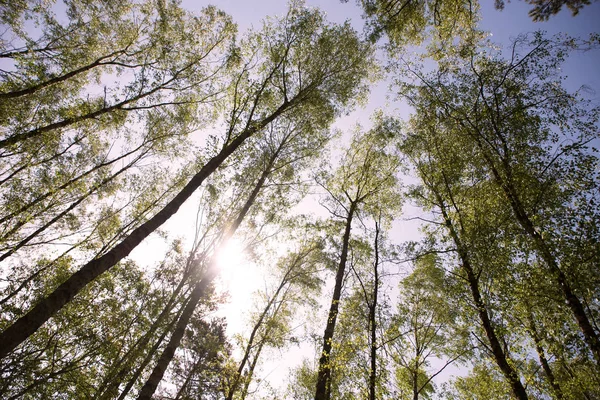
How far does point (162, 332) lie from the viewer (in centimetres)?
1241

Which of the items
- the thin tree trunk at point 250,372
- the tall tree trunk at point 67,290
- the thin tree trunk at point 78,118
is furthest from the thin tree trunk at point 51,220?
the thin tree trunk at point 250,372

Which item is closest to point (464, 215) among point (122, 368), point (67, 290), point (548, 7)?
point (548, 7)

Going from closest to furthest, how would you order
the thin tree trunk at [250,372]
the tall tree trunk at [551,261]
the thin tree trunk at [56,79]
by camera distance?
the tall tree trunk at [551,261] → the thin tree trunk at [56,79] → the thin tree trunk at [250,372]

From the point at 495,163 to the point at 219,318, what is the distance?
2090cm

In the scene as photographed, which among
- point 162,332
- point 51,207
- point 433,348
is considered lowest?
point 162,332

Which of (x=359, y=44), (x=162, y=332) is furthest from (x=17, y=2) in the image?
(x=162, y=332)

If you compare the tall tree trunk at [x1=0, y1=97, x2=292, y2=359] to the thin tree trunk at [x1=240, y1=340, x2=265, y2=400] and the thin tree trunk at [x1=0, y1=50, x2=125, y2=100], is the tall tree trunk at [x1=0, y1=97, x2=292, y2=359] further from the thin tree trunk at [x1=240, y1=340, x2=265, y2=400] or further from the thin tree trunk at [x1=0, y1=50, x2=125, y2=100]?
the thin tree trunk at [x1=240, y1=340, x2=265, y2=400]

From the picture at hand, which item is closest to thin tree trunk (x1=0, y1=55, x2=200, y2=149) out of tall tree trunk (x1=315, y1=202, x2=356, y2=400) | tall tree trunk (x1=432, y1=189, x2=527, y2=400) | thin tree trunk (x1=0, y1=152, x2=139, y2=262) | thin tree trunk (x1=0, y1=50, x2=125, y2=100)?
thin tree trunk (x1=0, y1=50, x2=125, y2=100)

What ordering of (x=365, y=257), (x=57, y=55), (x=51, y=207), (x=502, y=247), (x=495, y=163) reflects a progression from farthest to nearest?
1. (x=365, y=257)
2. (x=51, y=207)
3. (x=57, y=55)
4. (x=495, y=163)
5. (x=502, y=247)

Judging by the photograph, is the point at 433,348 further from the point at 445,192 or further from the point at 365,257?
the point at 445,192

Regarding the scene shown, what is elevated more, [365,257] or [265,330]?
[365,257]

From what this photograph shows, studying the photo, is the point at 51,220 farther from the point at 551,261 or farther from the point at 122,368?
the point at 551,261

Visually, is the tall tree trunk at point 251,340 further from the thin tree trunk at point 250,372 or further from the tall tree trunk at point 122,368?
the tall tree trunk at point 122,368

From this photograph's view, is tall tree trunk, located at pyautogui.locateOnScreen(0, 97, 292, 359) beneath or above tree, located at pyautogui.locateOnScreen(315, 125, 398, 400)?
beneath
